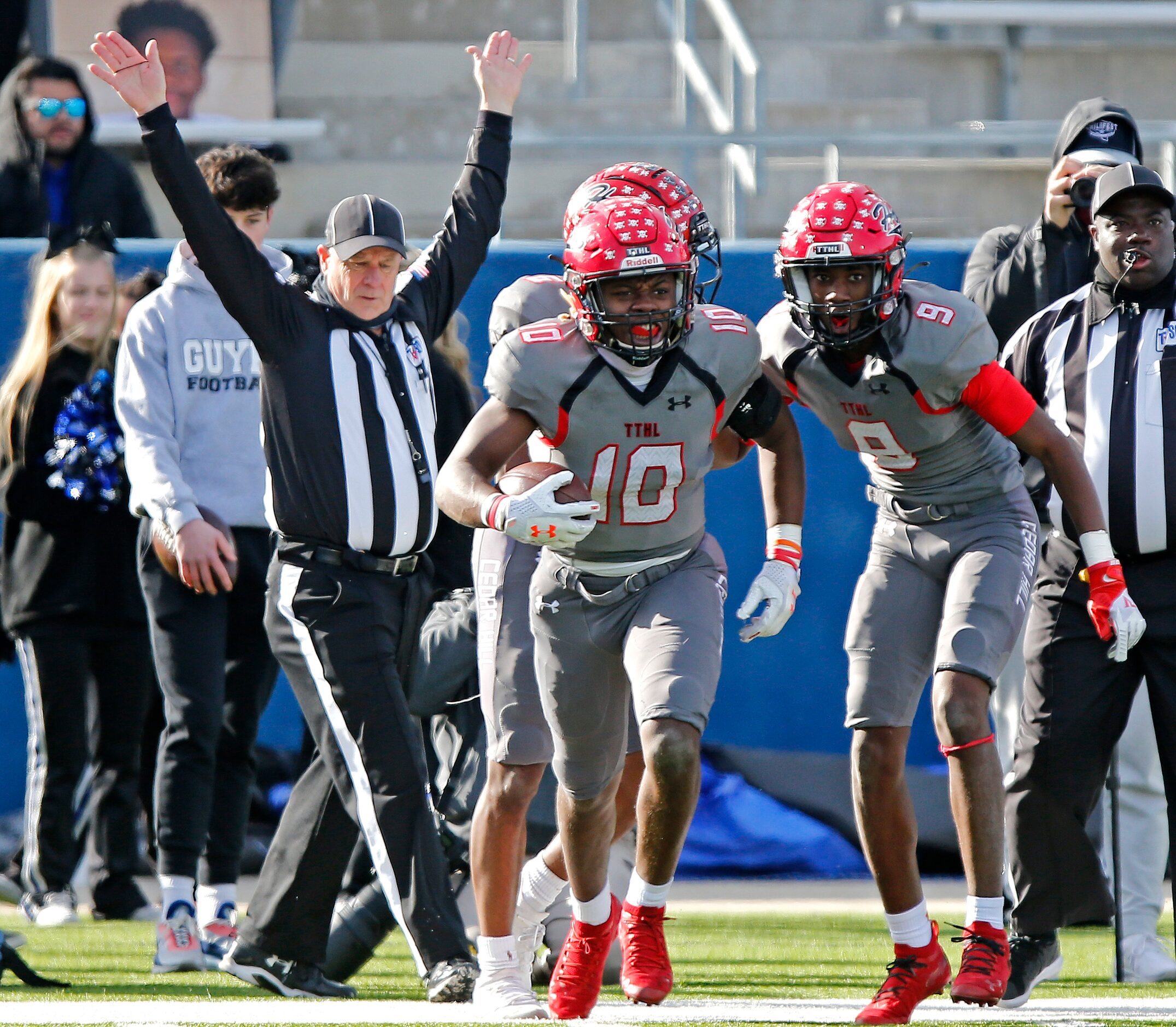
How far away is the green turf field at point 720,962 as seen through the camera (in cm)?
450

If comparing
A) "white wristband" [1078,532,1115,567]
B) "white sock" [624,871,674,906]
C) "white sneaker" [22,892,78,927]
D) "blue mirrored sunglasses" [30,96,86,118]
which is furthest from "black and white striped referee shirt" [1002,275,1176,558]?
"blue mirrored sunglasses" [30,96,86,118]

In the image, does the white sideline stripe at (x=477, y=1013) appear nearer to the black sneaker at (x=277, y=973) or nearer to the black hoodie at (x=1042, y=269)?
the black sneaker at (x=277, y=973)

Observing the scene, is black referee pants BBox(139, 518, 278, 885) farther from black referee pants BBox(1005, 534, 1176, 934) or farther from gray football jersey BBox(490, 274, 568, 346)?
black referee pants BBox(1005, 534, 1176, 934)

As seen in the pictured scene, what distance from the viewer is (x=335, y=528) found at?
4309 millimetres

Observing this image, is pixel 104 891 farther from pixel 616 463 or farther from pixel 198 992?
pixel 616 463

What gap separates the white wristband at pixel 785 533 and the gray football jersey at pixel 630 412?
0.98 ft

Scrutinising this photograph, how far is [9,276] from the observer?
721cm

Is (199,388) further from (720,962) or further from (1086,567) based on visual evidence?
(1086,567)

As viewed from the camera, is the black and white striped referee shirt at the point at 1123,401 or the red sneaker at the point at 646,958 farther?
the black and white striped referee shirt at the point at 1123,401

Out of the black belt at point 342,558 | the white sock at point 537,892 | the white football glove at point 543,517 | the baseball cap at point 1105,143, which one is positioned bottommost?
the white sock at point 537,892

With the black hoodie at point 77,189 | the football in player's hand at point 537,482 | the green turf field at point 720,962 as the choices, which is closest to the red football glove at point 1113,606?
the green turf field at point 720,962

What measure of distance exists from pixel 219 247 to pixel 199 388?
0.92m

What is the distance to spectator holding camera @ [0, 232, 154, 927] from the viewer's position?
19.3 feet

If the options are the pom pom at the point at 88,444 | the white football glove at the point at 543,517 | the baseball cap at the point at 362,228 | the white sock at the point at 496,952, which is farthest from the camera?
the pom pom at the point at 88,444
